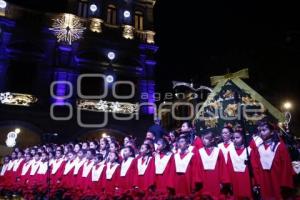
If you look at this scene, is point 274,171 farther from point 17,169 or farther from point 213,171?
point 17,169

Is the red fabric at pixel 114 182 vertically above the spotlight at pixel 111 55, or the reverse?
the spotlight at pixel 111 55

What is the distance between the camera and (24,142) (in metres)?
20.5

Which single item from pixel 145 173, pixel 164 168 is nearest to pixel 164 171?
pixel 164 168

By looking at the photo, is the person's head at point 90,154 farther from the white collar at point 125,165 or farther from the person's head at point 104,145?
the white collar at point 125,165

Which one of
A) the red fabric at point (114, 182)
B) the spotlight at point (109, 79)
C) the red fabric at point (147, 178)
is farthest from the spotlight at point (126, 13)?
the red fabric at point (147, 178)

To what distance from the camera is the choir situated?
623 centimetres

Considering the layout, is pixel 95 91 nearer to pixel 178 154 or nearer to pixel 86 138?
pixel 86 138

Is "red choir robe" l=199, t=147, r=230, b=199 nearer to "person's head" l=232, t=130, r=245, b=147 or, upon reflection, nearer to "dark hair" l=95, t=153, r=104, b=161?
"person's head" l=232, t=130, r=245, b=147

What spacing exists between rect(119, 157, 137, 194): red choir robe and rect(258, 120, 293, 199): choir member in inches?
133

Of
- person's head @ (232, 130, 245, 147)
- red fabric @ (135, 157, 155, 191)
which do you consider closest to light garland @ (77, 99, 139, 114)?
red fabric @ (135, 157, 155, 191)

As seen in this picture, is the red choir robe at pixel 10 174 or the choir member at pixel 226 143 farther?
the red choir robe at pixel 10 174

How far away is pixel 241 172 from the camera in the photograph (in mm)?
6621

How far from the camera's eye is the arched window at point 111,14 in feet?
80.7

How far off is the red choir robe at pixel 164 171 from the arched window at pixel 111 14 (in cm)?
1866
